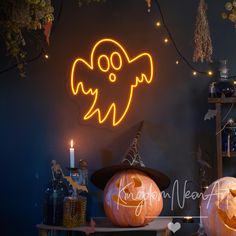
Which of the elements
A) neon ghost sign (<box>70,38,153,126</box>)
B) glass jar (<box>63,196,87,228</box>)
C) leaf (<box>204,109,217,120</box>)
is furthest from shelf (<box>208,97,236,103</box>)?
glass jar (<box>63,196,87,228</box>)

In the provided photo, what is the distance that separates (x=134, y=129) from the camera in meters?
3.56

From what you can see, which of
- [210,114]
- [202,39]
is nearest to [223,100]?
[210,114]

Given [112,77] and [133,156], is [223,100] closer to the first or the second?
[133,156]

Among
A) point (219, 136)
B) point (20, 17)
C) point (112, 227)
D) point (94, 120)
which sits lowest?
point (112, 227)

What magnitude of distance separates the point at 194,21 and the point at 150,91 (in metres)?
0.60

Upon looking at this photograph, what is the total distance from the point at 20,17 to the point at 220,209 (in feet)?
5.70

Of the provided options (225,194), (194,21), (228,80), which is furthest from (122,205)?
(194,21)

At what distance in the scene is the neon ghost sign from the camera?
355 centimetres


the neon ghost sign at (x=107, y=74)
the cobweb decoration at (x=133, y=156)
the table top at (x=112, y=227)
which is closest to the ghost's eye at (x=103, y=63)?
the neon ghost sign at (x=107, y=74)

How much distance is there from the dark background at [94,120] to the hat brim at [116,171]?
0.64 feet

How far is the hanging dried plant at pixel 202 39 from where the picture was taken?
11.2 feet

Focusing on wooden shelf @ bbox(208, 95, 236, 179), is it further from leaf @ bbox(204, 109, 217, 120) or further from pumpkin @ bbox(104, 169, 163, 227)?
pumpkin @ bbox(104, 169, 163, 227)

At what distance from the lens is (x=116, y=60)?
359 cm

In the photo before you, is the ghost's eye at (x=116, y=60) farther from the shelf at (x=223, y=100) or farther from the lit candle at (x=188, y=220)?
the lit candle at (x=188, y=220)
